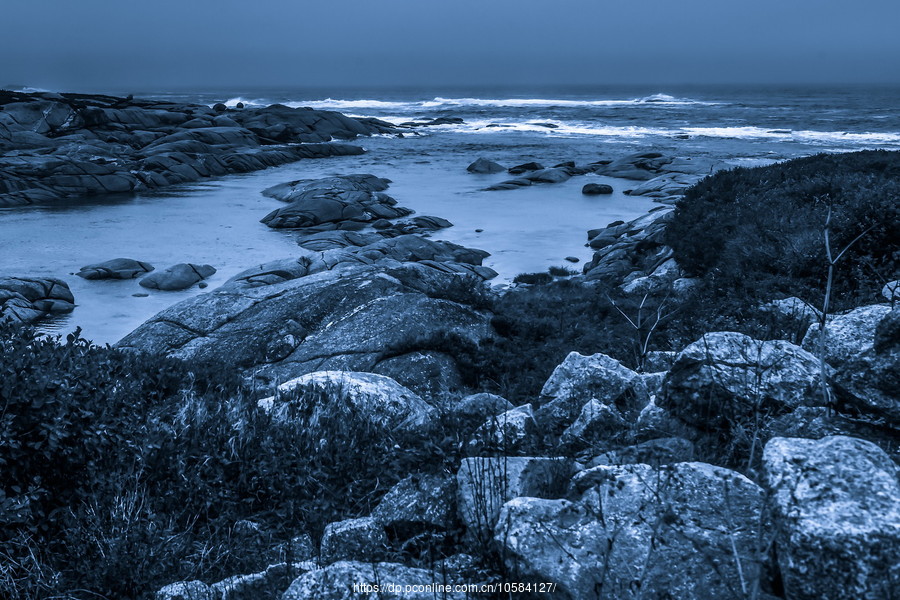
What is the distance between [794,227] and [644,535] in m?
10.9

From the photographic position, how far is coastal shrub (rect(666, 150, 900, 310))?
10.6 meters

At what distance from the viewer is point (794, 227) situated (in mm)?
12438

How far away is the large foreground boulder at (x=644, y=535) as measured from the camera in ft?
10.1

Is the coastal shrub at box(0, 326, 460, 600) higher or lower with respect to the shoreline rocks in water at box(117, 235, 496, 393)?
higher

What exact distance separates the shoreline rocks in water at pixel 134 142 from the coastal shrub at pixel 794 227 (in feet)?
101

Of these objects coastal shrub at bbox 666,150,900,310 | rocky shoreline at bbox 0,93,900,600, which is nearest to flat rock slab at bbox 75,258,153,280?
rocky shoreline at bbox 0,93,900,600

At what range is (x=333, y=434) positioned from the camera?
645cm

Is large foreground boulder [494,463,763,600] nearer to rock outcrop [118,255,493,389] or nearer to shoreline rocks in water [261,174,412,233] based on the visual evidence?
rock outcrop [118,255,493,389]

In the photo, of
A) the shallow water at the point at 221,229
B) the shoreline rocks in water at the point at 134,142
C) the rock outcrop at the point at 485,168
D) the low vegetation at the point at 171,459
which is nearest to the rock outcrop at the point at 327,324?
the low vegetation at the point at 171,459

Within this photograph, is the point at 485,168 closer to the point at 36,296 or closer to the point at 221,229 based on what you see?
the point at 221,229

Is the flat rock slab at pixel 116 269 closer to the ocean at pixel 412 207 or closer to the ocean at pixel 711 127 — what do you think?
the ocean at pixel 412 207

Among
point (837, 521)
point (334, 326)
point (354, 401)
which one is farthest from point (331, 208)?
point (837, 521)

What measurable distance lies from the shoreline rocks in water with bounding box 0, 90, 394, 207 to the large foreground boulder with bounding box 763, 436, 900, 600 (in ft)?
119

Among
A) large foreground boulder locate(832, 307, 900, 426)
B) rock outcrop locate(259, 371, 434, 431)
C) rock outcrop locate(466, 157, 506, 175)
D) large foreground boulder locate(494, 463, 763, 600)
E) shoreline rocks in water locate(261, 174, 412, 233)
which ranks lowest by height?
shoreline rocks in water locate(261, 174, 412, 233)
